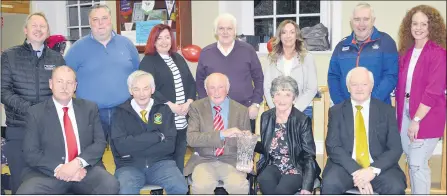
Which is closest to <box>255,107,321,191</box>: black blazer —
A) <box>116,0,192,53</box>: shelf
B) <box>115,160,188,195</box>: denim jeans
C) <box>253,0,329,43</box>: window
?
<box>115,160,188,195</box>: denim jeans

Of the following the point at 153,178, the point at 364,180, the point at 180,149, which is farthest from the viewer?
the point at 180,149

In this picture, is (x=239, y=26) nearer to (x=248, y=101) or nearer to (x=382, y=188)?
(x=248, y=101)

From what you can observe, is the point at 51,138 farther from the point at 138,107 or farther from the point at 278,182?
the point at 278,182

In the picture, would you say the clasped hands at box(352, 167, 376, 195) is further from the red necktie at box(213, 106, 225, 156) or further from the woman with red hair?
the woman with red hair

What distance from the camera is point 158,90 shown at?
3.25 meters

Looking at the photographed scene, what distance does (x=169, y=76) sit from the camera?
3242 mm

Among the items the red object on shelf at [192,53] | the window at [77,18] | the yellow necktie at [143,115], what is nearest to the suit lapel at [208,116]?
the yellow necktie at [143,115]

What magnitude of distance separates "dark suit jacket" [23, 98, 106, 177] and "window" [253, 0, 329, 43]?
9.68 ft

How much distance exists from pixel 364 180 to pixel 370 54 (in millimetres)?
937

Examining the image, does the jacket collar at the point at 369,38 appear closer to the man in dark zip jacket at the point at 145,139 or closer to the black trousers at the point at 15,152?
the man in dark zip jacket at the point at 145,139

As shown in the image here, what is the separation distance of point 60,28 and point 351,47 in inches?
217

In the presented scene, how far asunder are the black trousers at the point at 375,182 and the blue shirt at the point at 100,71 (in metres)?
1.52

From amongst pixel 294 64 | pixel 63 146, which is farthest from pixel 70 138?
pixel 294 64

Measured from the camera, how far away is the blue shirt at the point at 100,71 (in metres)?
3.13
